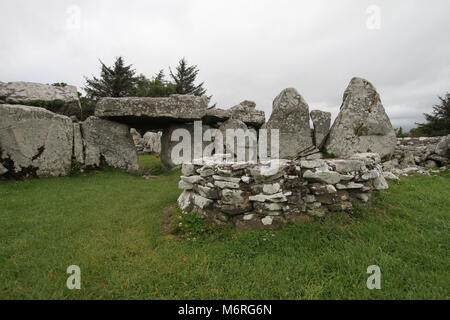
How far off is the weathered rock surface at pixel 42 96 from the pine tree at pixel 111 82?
1892 cm

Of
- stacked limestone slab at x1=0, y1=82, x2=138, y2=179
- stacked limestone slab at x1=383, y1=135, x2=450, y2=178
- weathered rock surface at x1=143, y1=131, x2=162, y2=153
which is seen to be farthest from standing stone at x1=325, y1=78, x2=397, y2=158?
weathered rock surface at x1=143, y1=131, x2=162, y2=153

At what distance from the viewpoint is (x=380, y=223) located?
2.97m

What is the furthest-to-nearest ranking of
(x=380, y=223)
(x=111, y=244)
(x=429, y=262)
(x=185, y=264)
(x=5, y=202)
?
(x=5, y=202) < (x=380, y=223) < (x=111, y=244) < (x=185, y=264) < (x=429, y=262)

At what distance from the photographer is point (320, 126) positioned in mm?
8094

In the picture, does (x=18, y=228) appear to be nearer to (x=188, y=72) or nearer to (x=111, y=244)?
(x=111, y=244)

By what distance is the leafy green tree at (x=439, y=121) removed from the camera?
17516 millimetres

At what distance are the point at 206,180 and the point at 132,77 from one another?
1087 inches

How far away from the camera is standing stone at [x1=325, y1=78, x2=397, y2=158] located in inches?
303

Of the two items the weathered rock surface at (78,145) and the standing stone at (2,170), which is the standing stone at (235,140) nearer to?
the weathered rock surface at (78,145)

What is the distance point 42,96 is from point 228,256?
9264 millimetres

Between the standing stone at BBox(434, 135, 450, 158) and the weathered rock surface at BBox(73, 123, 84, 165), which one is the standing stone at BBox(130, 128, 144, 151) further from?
the standing stone at BBox(434, 135, 450, 158)

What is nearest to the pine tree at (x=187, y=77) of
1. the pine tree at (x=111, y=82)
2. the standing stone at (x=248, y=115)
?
the pine tree at (x=111, y=82)

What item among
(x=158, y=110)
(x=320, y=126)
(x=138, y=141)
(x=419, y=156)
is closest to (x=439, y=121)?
(x=419, y=156)
